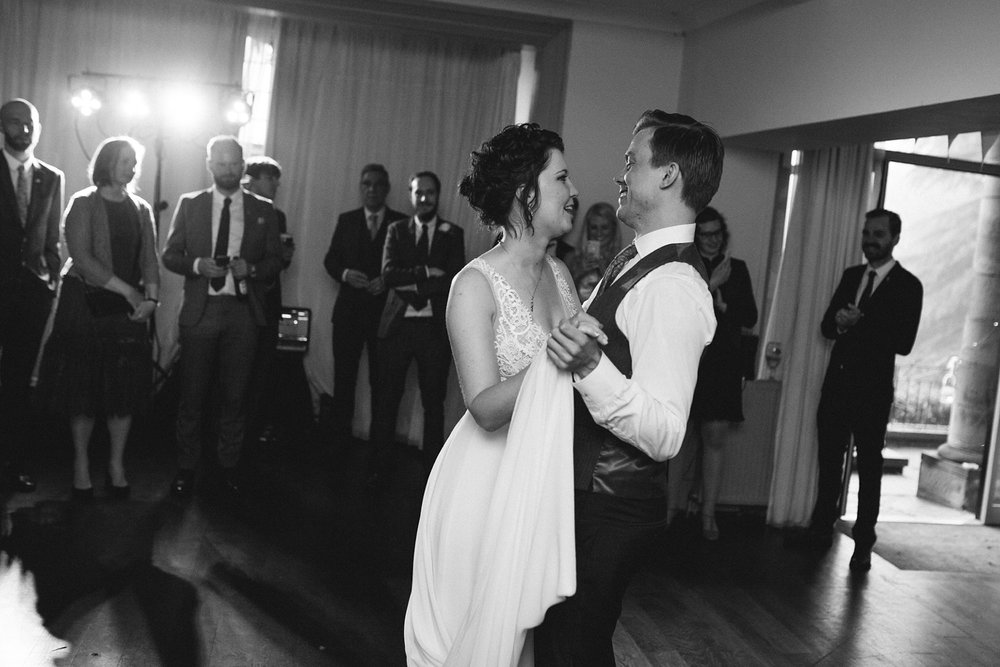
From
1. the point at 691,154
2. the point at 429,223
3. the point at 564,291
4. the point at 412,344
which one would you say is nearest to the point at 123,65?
the point at 429,223

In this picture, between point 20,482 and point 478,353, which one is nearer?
point 478,353

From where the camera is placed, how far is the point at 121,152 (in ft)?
15.8

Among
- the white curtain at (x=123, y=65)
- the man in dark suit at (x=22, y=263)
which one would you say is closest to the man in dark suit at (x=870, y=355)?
the man in dark suit at (x=22, y=263)

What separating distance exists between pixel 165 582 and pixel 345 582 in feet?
2.30

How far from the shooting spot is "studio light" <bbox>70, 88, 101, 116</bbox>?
6676 mm

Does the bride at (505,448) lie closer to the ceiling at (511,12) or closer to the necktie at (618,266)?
the necktie at (618,266)

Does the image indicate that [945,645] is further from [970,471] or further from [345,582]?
[970,471]

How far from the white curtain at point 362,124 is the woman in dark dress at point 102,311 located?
7.91 ft

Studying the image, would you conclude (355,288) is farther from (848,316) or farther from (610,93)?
(848,316)

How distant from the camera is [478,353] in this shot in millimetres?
2236

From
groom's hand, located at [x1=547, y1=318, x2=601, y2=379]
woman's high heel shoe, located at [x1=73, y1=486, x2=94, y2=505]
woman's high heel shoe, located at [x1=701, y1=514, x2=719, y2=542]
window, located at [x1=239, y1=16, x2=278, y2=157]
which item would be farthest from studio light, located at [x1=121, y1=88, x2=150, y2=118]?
groom's hand, located at [x1=547, y1=318, x2=601, y2=379]

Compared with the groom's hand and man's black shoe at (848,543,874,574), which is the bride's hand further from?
man's black shoe at (848,543,874,574)

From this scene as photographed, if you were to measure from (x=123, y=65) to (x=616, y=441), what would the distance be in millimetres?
6169

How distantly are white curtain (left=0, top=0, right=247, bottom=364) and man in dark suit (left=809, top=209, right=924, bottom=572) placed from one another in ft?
14.6
